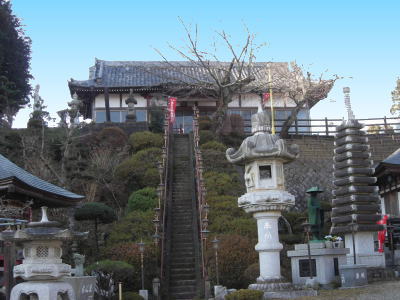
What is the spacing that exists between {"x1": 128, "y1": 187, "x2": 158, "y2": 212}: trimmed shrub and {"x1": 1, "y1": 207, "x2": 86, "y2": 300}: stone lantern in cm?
1351

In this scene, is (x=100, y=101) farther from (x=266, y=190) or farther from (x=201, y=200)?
(x=266, y=190)

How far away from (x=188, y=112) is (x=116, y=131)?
36.0ft

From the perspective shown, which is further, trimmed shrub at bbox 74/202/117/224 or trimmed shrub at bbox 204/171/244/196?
trimmed shrub at bbox 204/171/244/196

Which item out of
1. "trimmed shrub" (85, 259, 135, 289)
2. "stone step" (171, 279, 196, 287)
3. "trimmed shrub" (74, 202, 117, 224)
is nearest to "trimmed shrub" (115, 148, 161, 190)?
"trimmed shrub" (74, 202, 117, 224)

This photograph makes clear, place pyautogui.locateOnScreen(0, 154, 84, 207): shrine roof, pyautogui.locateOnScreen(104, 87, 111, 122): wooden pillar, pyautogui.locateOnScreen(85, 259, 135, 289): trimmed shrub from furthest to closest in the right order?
pyautogui.locateOnScreen(104, 87, 111, 122): wooden pillar, pyautogui.locateOnScreen(85, 259, 135, 289): trimmed shrub, pyautogui.locateOnScreen(0, 154, 84, 207): shrine roof

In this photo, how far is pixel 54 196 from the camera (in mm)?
18172

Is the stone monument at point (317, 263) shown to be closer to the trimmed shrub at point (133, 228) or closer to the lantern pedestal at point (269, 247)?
the lantern pedestal at point (269, 247)

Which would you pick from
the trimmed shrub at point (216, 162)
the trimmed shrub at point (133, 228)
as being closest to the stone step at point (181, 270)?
the trimmed shrub at point (133, 228)

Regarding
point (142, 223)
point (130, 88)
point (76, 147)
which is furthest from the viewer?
point (130, 88)

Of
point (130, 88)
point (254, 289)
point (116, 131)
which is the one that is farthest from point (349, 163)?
point (130, 88)

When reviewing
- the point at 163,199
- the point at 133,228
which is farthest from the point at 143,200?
the point at 133,228

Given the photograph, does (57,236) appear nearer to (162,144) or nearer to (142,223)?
(142,223)

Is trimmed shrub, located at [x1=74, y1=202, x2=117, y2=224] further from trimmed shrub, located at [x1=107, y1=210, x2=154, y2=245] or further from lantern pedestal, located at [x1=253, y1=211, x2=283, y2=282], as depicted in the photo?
lantern pedestal, located at [x1=253, y1=211, x2=283, y2=282]

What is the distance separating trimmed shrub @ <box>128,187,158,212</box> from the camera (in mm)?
26500
